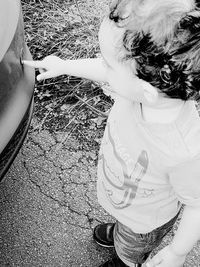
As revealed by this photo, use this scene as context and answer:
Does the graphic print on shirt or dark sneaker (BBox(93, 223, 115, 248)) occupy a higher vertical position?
the graphic print on shirt

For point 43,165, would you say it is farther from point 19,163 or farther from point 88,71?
point 88,71

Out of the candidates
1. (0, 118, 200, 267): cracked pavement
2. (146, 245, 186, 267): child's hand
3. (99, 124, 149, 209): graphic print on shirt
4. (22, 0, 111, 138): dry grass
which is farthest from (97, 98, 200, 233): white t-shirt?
(22, 0, 111, 138): dry grass

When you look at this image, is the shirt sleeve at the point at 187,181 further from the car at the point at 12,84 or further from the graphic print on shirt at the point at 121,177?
the car at the point at 12,84

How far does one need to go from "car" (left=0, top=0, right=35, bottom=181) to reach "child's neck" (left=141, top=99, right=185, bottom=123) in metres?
0.71

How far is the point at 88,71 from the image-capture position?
1546 mm

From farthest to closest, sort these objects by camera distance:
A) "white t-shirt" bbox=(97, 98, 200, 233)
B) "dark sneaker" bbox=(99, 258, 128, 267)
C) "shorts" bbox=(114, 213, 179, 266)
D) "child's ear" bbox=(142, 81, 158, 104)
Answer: "dark sneaker" bbox=(99, 258, 128, 267)
"shorts" bbox=(114, 213, 179, 266)
"white t-shirt" bbox=(97, 98, 200, 233)
"child's ear" bbox=(142, 81, 158, 104)

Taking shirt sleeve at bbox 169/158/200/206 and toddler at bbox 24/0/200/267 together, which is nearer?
toddler at bbox 24/0/200/267

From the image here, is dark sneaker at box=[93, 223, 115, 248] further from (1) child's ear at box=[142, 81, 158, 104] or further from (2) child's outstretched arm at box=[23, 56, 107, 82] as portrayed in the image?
(1) child's ear at box=[142, 81, 158, 104]

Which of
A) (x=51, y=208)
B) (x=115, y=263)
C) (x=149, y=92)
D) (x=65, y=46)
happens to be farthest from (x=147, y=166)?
(x=65, y=46)

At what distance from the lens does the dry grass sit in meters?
2.77

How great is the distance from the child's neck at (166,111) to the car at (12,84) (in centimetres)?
71

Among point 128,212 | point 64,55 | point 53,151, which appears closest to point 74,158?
point 53,151

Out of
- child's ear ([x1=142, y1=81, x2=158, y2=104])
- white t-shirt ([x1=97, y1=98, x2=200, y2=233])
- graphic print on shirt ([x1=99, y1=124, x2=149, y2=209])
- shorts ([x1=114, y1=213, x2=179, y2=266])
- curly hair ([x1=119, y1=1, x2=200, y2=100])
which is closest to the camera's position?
curly hair ([x1=119, y1=1, x2=200, y2=100])

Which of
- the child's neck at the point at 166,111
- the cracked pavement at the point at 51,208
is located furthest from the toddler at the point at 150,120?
the cracked pavement at the point at 51,208
